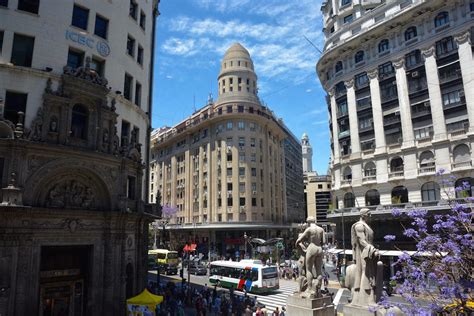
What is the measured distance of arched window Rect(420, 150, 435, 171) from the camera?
39.5 metres

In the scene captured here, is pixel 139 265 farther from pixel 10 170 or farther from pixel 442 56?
pixel 442 56

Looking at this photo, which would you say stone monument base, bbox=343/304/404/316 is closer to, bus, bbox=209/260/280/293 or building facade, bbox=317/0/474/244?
bus, bbox=209/260/280/293

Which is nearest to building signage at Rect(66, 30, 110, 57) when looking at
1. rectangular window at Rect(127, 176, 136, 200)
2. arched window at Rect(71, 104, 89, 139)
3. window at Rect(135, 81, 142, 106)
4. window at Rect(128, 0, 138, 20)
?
arched window at Rect(71, 104, 89, 139)

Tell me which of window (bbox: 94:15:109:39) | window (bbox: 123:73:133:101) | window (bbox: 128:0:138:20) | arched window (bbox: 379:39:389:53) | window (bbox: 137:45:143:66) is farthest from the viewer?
arched window (bbox: 379:39:389:53)

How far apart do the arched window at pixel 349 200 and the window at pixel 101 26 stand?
35.9 meters

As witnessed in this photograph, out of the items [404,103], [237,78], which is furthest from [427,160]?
[237,78]

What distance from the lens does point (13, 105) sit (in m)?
21.0

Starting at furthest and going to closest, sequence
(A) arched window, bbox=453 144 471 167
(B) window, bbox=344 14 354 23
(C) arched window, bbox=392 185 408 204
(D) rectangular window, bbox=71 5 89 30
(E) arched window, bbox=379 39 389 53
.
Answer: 1. (B) window, bbox=344 14 354 23
2. (E) arched window, bbox=379 39 389 53
3. (C) arched window, bbox=392 185 408 204
4. (A) arched window, bbox=453 144 471 167
5. (D) rectangular window, bbox=71 5 89 30

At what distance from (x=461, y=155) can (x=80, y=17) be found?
38262 mm

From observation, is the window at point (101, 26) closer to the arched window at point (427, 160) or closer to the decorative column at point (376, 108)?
the decorative column at point (376, 108)

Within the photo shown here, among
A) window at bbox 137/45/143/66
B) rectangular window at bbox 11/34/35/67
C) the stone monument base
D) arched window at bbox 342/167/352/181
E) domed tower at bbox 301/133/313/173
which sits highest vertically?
domed tower at bbox 301/133/313/173

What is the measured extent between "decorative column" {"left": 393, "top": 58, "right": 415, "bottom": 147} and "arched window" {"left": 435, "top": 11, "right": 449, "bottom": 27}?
5.27 metres

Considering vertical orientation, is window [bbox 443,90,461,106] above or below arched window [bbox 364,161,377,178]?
above

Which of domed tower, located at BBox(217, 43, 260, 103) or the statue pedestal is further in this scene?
domed tower, located at BBox(217, 43, 260, 103)
